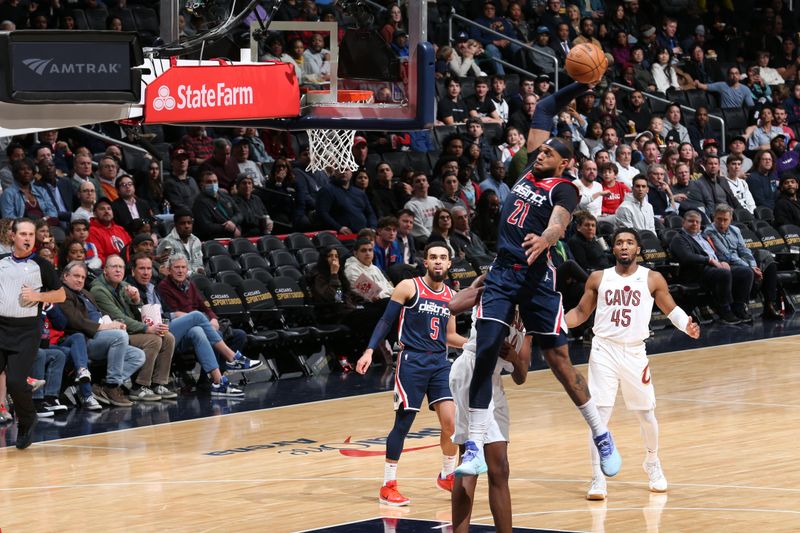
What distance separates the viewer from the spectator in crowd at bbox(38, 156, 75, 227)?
13.8m

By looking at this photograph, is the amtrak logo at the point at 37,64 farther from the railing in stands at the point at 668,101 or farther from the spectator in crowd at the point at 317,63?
the railing in stands at the point at 668,101

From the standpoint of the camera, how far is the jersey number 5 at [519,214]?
7480 millimetres

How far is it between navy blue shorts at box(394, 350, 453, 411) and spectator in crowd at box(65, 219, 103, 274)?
4.86m

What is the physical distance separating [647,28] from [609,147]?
18.3 ft

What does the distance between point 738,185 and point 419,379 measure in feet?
37.4

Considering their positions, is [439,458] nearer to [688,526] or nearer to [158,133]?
[688,526]

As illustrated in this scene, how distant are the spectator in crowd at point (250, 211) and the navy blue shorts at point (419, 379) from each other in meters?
6.61

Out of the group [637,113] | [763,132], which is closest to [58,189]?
[637,113]

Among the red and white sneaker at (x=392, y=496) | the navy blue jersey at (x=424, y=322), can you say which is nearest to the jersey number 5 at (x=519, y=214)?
the navy blue jersey at (x=424, y=322)

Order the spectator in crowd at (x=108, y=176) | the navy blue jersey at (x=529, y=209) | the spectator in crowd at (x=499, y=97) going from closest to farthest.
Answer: the navy blue jersey at (x=529, y=209)
the spectator in crowd at (x=108, y=176)
the spectator in crowd at (x=499, y=97)

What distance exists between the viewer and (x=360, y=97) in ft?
37.1

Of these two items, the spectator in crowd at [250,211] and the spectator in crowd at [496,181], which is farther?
the spectator in crowd at [496,181]

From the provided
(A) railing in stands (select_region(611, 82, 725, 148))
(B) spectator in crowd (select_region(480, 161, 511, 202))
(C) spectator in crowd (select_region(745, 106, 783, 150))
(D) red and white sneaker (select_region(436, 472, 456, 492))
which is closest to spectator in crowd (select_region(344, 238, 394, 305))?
(B) spectator in crowd (select_region(480, 161, 511, 202))

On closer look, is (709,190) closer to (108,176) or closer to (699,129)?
(699,129)
